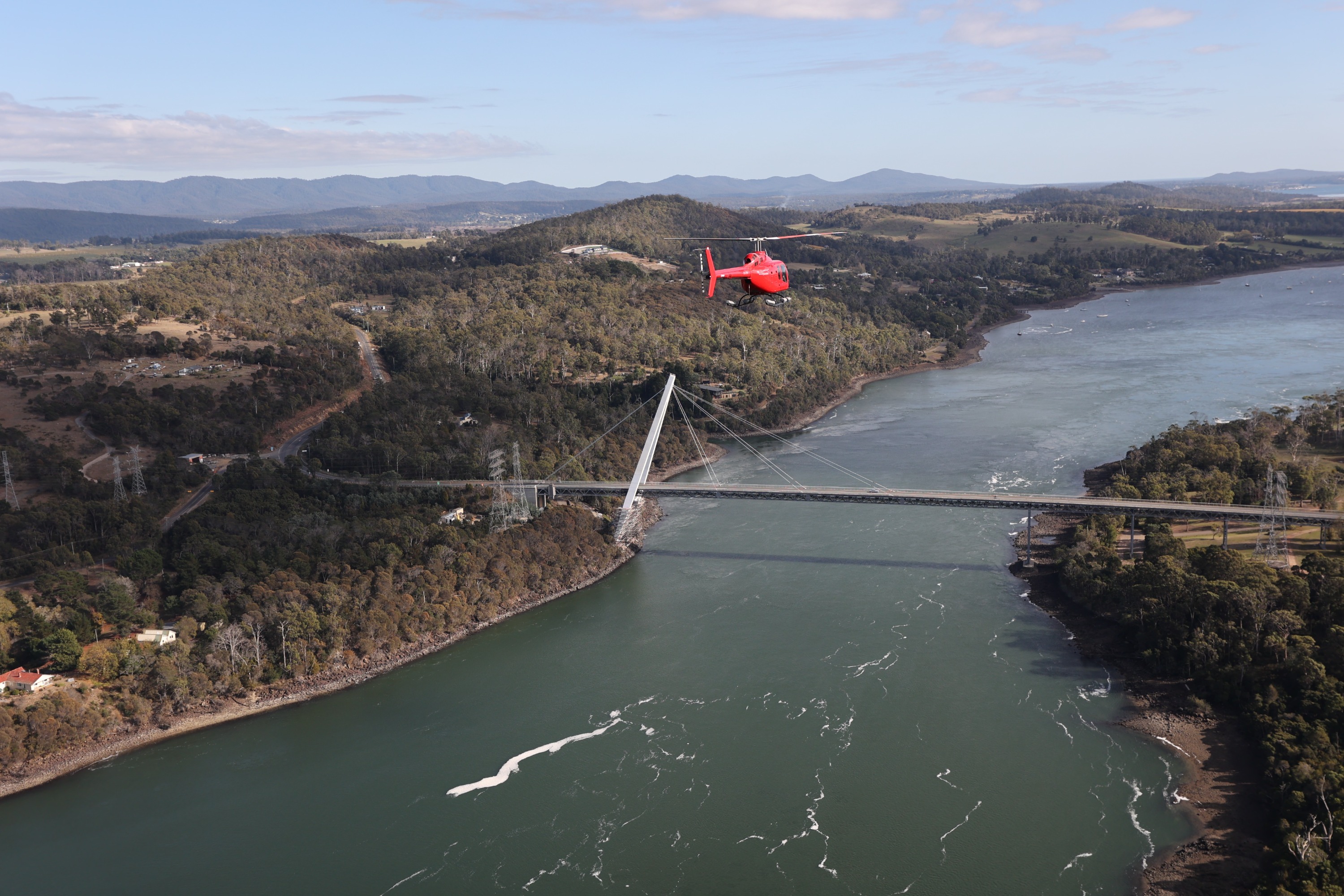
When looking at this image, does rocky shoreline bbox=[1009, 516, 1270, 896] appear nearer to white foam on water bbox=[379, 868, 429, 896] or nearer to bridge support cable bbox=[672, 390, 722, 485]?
white foam on water bbox=[379, 868, 429, 896]

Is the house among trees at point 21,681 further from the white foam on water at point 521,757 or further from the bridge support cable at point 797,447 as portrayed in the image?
the bridge support cable at point 797,447

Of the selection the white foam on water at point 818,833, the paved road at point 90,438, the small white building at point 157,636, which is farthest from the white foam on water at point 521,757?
the paved road at point 90,438

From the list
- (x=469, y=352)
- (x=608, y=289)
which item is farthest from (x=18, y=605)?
(x=608, y=289)

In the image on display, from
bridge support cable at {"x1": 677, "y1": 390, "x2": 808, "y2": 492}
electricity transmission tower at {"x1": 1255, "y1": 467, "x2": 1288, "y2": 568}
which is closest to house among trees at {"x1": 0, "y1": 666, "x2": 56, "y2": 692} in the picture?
bridge support cable at {"x1": 677, "y1": 390, "x2": 808, "y2": 492}

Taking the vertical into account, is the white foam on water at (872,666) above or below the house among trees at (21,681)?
below

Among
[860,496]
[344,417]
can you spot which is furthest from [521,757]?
[344,417]

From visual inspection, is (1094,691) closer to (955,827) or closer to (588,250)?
(955,827)
